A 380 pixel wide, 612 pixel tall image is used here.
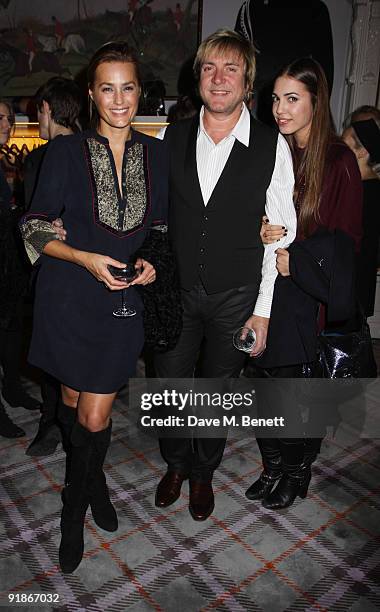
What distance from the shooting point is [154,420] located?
129 inches

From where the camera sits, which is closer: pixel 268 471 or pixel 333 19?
pixel 268 471

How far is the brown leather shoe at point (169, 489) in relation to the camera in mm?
2502

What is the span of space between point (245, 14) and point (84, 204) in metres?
4.43

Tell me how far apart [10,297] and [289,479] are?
1.88 metres

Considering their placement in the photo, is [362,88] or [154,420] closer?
[154,420]

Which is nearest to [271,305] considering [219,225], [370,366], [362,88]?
[219,225]

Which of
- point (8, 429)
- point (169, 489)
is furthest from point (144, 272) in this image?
point (8, 429)

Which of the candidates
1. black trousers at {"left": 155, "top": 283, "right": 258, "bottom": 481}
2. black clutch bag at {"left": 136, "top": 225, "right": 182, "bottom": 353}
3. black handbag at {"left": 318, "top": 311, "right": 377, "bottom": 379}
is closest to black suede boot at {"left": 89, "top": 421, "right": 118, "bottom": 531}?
black trousers at {"left": 155, "top": 283, "right": 258, "bottom": 481}

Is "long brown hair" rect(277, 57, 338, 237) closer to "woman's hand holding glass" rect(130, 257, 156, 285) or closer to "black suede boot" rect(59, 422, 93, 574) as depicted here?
"woman's hand holding glass" rect(130, 257, 156, 285)

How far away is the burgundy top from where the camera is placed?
2.04m

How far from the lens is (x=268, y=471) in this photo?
2.62 m

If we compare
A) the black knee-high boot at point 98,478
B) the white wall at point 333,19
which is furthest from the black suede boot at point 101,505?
the white wall at point 333,19

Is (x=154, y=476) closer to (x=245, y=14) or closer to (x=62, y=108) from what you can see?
(x=62, y=108)

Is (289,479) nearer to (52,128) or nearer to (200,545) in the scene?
(200,545)
